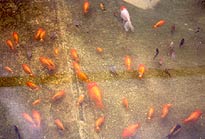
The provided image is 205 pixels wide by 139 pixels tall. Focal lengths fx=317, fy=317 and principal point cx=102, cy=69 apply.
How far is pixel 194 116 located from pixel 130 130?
107 cm

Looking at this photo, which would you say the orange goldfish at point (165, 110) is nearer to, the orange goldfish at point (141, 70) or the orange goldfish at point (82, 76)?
the orange goldfish at point (141, 70)

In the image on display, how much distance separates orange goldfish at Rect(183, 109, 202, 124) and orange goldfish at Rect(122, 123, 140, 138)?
0.77m

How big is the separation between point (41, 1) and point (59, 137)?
3.06m

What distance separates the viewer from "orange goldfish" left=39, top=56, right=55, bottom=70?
17.3 ft

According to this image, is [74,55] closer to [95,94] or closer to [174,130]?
[95,94]

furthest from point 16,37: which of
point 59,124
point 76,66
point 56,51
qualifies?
point 59,124

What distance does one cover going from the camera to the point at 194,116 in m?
4.86

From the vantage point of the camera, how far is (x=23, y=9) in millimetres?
6133

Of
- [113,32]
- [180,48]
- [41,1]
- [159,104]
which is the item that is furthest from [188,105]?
[41,1]

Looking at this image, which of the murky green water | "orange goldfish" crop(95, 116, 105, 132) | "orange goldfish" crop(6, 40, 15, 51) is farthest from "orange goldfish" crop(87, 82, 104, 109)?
"orange goldfish" crop(6, 40, 15, 51)

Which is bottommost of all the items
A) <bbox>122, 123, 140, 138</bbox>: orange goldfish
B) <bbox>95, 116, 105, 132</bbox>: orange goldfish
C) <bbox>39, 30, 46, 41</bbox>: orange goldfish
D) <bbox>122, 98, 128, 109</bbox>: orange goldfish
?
<bbox>122, 123, 140, 138</bbox>: orange goldfish

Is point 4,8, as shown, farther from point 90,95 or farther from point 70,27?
point 90,95

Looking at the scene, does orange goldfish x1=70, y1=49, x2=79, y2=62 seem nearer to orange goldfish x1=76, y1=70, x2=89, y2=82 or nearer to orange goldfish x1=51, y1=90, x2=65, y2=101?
orange goldfish x1=76, y1=70, x2=89, y2=82

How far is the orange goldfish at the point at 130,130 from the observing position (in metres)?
4.51
